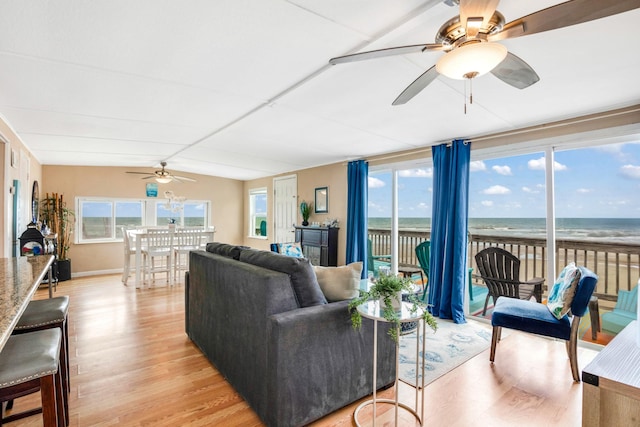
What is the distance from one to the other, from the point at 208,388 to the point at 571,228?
386cm

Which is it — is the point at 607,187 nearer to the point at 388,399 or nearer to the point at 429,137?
the point at 429,137

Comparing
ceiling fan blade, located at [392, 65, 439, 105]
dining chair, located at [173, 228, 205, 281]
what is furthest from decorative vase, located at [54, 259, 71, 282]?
ceiling fan blade, located at [392, 65, 439, 105]

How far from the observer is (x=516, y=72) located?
172 cm

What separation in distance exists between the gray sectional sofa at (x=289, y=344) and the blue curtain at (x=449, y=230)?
188 centimetres

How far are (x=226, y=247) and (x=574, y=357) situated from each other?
3.00m

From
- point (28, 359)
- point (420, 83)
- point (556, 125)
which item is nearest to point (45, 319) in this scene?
point (28, 359)

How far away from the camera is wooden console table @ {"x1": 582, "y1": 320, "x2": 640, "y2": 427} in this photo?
1.07 m

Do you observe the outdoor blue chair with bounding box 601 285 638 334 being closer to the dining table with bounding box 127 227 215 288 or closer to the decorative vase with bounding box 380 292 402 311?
the decorative vase with bounding box 380 292 402 311

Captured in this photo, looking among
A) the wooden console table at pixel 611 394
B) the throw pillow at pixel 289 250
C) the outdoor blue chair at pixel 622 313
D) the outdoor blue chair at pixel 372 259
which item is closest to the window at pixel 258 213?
the throw pillow at pixel 289 250

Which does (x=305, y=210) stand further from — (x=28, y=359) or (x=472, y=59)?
(x=28, y=359)

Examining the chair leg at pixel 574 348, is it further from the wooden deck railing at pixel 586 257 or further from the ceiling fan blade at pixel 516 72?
the ceiling fan blade at pixel 516 72

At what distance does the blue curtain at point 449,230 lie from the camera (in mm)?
3758

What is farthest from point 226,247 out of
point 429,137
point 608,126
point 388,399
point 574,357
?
point 608,126

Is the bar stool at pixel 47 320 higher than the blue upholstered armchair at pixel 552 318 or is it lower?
higher
